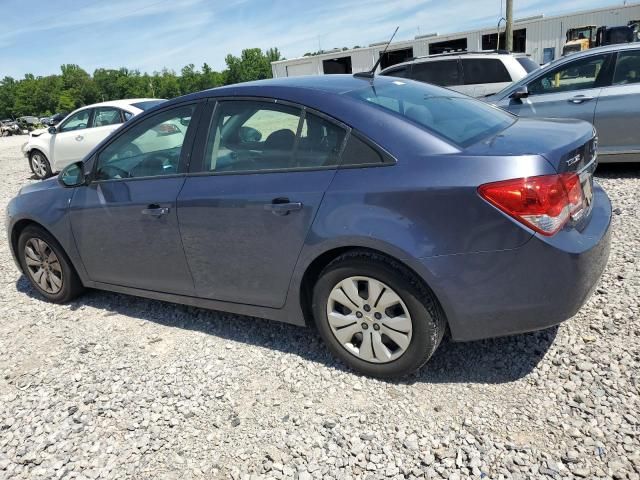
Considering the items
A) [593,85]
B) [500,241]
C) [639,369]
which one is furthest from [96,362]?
[593,85]

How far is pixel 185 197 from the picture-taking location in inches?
127

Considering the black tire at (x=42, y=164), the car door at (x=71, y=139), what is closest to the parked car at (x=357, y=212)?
the car door at (x=71, y=139)

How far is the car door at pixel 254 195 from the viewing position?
2.80 metres

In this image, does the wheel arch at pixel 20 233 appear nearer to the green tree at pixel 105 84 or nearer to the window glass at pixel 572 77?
the window glass at pixel 572 77

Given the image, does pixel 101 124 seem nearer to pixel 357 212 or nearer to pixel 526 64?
pixel 526 64

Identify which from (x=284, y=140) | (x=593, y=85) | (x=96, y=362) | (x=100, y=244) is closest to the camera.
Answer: (x=284, y=140)

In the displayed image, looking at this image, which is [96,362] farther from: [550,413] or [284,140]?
[550,413]

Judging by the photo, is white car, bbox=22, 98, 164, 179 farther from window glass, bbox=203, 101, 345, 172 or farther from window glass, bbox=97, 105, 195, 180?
window glass, bbox=203, 101, 345, 172

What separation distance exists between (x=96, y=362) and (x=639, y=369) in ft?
10.7

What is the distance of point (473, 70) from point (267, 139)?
8403mm

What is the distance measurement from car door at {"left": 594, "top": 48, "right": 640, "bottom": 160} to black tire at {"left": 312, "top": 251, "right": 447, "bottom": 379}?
15.8 feet

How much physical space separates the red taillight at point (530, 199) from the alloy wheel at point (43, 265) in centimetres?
355

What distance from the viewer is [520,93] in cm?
640

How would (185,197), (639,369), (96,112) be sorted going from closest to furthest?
1. (639,369)
2. (185,197)
3. (96,112)
